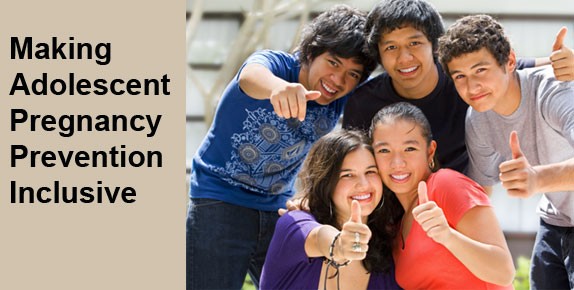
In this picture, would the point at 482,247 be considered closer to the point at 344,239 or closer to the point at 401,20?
the point at 344,239

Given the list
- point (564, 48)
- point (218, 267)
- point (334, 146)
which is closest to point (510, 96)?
point (564, 48)

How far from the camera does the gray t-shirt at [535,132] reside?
2410 mm

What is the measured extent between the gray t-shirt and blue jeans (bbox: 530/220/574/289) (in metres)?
0.03

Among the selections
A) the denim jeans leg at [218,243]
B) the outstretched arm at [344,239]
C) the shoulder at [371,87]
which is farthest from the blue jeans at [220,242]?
the shoulder at [371,87]

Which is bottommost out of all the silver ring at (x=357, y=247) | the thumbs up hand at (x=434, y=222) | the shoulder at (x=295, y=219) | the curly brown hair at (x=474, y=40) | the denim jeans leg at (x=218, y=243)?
the denim jeans leg at (x=218, y=243)

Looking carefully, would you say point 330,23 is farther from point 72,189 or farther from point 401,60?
point 72,189

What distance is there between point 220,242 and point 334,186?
0.42 m

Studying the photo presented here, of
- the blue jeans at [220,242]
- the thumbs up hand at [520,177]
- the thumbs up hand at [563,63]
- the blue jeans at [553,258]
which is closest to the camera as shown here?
the thumbs up hand at [520,177]

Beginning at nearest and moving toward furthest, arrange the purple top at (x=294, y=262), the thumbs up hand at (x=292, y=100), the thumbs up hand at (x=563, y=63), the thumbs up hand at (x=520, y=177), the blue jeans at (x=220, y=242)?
the thumbs up hand at (x=520, y=177) < the thumbs up hand at (x=292, y=100) < the thumbs up hand at (x=563, y=63) < the purple top at (x=294, y=262) < the blue jeans at (x=220, y=242)

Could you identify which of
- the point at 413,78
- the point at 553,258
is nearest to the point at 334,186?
the point at 413,78

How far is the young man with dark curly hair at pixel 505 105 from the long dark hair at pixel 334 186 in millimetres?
325

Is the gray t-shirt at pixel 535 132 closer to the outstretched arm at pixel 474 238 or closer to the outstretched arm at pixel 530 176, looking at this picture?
the outstretched arm at pixel 530 176

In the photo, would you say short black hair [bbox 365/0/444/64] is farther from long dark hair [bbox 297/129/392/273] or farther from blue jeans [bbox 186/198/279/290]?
blue jeans [bbox 186/198/279/290]

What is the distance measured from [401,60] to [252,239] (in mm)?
727
